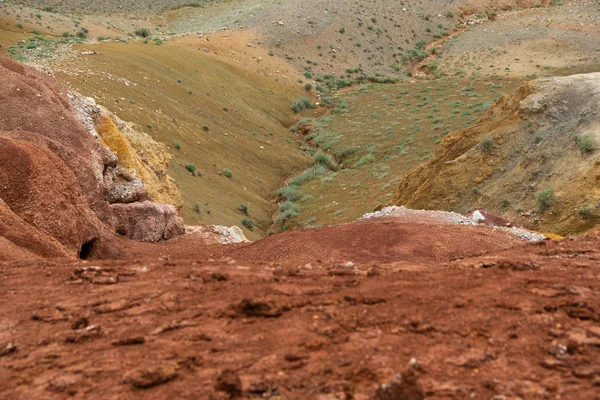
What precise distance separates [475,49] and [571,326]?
5746cm

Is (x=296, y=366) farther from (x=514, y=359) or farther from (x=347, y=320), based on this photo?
(x=514, y=359)

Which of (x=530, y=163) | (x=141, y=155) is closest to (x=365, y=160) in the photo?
(x=530, y=163)

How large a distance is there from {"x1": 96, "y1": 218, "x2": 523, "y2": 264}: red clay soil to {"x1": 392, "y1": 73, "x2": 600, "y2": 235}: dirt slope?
3.39 m

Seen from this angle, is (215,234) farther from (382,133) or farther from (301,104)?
(301,104)

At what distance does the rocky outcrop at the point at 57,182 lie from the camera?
33.5 feet

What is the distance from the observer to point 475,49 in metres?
57.0

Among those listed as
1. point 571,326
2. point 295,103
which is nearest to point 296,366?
point 571,326

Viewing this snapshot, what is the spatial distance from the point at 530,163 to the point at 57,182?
1454 centimetres

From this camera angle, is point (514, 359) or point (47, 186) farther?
point (47, 186)

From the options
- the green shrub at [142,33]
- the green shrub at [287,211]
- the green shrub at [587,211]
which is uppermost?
the green shrub at [587,211]

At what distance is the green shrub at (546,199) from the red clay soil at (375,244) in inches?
127

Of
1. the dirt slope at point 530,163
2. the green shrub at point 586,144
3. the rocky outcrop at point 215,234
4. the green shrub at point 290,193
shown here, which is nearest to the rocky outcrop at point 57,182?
the rocky outcrop at point 215,234

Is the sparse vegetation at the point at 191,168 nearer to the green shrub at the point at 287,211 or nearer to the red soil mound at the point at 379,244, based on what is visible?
the green shrub at the point at 287,211

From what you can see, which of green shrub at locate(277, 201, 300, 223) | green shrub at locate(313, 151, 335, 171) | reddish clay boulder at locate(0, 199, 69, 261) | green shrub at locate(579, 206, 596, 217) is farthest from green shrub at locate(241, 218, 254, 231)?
reddish clay boulder at locate(0, 199, 69, 261)
